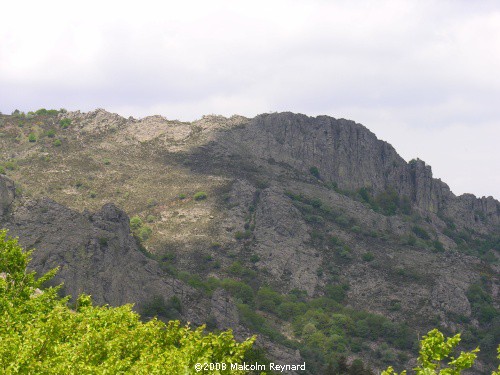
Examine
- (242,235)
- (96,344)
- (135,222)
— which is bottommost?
(96,344)

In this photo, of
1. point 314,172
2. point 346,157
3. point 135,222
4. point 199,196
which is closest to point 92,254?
point 135,222

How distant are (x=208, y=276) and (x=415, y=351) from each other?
28889 millimetres

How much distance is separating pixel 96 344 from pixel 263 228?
88802 mm

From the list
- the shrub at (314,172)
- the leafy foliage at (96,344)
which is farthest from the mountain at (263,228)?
the leafy foliage at (96,344)

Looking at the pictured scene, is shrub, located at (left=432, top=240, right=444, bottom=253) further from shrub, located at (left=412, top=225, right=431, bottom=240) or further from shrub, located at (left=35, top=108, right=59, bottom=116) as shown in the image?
shrub, located at (left=35, top=108, right=59, bottom=116)

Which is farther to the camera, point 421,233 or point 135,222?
point 421,233

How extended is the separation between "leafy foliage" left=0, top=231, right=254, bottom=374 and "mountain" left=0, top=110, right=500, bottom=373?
1553 inches

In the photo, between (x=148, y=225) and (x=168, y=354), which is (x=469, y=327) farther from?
(x=168, y=354)

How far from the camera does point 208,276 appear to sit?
110312 millimetres

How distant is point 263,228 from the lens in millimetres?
122375

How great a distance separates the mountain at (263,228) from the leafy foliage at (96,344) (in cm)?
3944

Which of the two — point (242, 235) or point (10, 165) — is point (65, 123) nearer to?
point (10, 165)

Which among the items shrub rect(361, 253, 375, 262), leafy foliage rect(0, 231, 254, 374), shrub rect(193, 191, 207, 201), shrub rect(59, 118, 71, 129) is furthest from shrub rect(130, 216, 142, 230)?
leafy foliage rect(0, 231, 254, 374)

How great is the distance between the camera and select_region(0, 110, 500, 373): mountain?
87625mm
